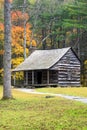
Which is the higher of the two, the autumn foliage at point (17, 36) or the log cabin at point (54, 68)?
the autumn foliage at point (17, 36)

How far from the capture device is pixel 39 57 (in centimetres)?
5316

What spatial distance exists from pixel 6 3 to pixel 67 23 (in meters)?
37.3

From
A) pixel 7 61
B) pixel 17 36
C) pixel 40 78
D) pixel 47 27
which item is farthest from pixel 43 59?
pixel 7 61

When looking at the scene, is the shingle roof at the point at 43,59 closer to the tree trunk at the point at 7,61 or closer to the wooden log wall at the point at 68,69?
the wooden log wall at the point at 68,69

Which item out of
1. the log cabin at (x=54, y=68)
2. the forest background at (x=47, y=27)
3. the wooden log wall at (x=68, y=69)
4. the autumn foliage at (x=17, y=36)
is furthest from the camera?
the forest background at (x=47, y=27)

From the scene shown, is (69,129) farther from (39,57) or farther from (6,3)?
(39,57)

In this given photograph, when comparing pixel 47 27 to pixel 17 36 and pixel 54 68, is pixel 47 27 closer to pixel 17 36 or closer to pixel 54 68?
pixel 17 36

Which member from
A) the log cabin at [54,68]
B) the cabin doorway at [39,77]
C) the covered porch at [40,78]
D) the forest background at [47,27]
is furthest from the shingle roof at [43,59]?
the forest background at [47,27]

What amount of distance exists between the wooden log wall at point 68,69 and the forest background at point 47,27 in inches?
356

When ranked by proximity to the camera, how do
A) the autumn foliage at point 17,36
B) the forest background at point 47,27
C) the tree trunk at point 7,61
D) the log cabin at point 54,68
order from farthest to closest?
1. the forest background at point 47,27
2. the autumn foliage at point 17,36
3. the log cabin at point 54,68
4. the tree trunk at point 7,61

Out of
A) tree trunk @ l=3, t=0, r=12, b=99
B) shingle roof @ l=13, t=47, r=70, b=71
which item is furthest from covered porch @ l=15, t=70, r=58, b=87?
tree trunk @ l=3, t=0, r=12, b=99

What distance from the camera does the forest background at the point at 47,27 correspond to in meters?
60.3

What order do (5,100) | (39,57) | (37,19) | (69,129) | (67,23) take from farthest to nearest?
(37,19), (67,23), (39,57), (5,100), (69,129)

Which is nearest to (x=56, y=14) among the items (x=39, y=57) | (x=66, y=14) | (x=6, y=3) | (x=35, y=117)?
(x=66, y=14)
